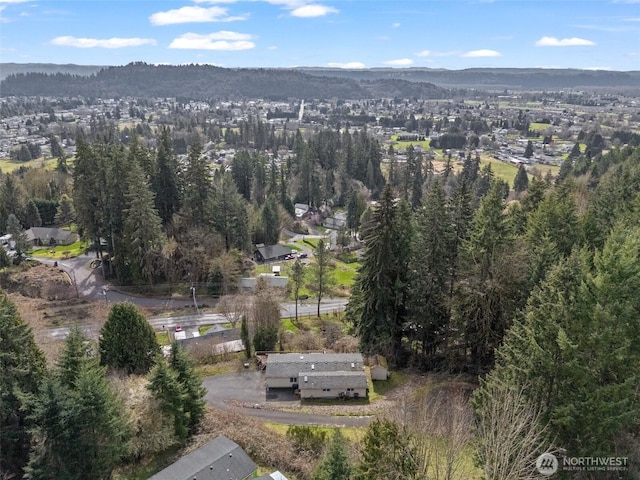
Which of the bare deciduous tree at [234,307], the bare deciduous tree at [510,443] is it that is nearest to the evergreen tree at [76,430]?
the bare deciduous tree at [510,443]

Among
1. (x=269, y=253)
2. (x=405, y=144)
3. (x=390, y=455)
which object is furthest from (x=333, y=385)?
(x=405, y=144)

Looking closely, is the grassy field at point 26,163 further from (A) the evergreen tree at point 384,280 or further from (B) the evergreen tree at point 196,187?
(A) the evergreen tree at point 384,280

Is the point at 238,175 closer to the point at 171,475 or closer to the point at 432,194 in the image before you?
the point at 432,194

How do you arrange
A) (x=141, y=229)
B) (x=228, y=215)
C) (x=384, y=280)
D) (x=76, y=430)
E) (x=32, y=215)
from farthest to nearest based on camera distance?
(x=32, y=215)
(x=228, y=215)
(x=141, y=229)
(x=384, y=280)
(x=76, y=430)

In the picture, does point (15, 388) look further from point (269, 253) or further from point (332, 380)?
point (269, 253)

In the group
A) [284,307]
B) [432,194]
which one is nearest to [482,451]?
[432,194]

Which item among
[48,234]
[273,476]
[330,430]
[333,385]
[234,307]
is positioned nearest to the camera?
[273,476]
